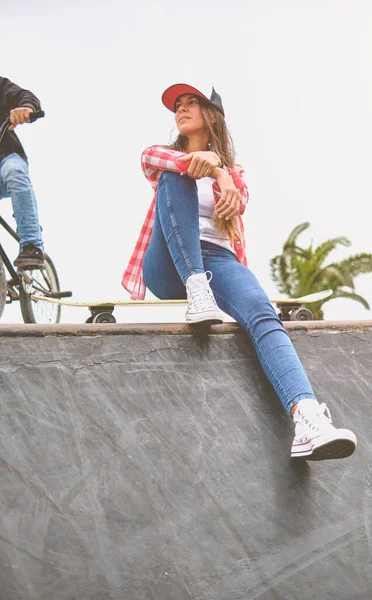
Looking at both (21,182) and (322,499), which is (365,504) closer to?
(322,499)

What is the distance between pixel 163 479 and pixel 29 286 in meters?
2.39

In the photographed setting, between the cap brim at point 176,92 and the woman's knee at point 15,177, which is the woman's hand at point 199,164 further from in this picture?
the woman's knee at point 15,177

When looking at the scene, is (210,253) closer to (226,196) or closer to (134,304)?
(226,196)

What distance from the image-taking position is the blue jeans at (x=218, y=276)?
2.30 m

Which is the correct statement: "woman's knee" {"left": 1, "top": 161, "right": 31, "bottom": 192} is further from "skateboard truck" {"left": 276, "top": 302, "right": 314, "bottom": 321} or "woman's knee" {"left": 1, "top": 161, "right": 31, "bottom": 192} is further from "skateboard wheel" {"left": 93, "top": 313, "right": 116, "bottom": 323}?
"skateboard truck" {"left": 276, "top": 302, "right": 314, "bottom": 321}

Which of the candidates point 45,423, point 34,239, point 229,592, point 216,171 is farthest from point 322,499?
point 34,239

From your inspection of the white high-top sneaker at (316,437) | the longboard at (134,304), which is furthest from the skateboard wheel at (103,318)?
the white high-top sneaker at (316,437)

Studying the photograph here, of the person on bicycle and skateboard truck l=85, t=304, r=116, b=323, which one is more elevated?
the person on bicycle

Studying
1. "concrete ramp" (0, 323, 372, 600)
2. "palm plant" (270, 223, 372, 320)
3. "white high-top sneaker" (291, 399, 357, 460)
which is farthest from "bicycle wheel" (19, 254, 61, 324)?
"palm plant" (270, 223, 372, 320)

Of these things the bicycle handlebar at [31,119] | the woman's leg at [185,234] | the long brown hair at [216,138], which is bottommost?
the woman's leg at [185,234]

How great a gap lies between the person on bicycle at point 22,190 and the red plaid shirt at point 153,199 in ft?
3.04

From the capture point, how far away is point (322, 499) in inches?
85.4

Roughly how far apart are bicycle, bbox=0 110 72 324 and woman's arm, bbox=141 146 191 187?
123 cm

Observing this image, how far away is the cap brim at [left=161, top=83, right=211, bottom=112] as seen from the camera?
9.39 ft
